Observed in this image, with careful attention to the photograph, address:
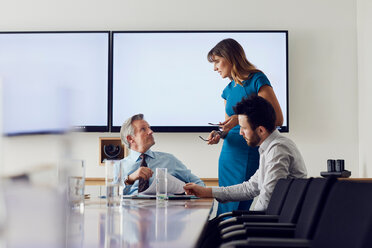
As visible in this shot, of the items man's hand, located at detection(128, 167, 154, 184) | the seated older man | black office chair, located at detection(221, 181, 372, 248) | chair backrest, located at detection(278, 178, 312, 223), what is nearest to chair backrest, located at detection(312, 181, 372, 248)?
black office chair, located at detection(221, 181, 372, 248)

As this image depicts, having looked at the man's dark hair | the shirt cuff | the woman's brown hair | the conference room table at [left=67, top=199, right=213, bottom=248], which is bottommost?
the shirt cuff

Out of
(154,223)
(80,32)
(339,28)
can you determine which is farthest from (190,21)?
(154,223)

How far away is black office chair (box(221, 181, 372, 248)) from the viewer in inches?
47.4

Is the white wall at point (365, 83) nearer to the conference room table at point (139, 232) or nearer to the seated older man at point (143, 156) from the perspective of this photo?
the seated older man at point (143, 156)

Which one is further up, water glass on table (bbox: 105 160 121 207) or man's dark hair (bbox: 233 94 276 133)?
man's dark hair (bbox: 233 94 276 133)

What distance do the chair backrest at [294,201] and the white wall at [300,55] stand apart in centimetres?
310

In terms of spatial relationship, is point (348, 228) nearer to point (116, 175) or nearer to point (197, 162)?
point (116, 175)

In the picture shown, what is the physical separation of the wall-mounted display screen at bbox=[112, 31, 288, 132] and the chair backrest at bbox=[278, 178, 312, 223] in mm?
3063

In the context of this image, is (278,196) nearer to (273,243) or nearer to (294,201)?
(294,201)

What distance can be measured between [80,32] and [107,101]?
76 centimetres

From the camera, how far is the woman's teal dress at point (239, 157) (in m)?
3.54

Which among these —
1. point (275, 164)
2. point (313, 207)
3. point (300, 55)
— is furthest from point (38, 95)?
point (300, 55)

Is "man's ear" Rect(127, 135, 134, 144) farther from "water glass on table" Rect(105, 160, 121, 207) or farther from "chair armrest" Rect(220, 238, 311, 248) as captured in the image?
"chair armrest" Rect(220, 238, 311, 248)

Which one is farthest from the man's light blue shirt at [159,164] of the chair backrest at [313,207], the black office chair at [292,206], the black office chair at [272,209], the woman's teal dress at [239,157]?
the chair backrest at [313,207]
